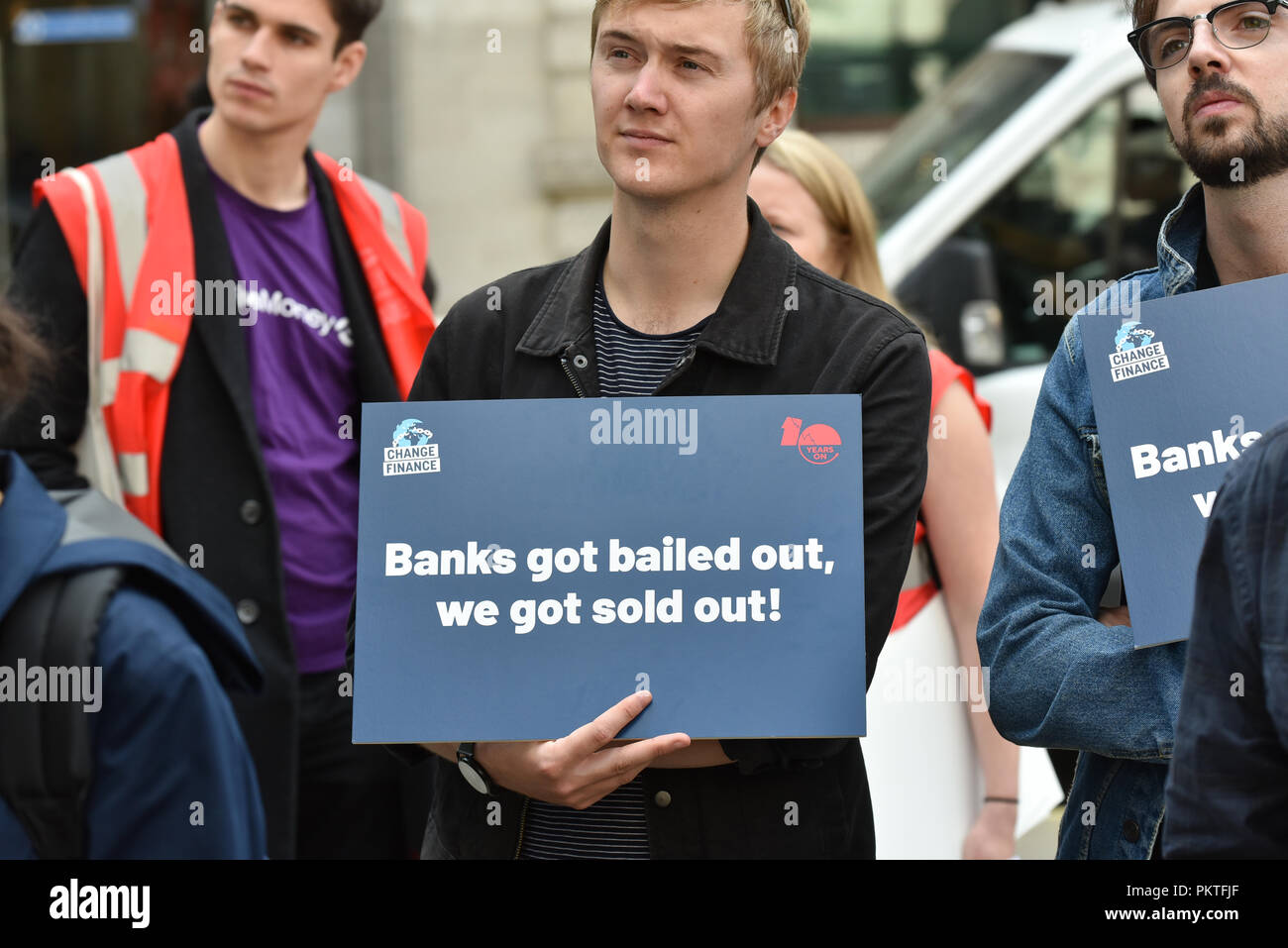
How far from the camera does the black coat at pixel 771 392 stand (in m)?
2.29

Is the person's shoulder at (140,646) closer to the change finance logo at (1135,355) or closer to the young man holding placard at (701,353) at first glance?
the young man holding placard at (701,353)

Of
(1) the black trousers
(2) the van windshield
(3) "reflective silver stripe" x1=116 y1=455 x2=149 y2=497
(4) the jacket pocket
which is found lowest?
(1) the black trousers

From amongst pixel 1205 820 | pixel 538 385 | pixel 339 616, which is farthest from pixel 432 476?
pixel 339 616

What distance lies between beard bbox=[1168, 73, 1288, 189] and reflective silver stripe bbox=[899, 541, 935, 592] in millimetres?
1154

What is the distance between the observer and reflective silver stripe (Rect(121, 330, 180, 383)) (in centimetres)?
336

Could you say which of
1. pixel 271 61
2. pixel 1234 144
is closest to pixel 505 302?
pixel 1234 144

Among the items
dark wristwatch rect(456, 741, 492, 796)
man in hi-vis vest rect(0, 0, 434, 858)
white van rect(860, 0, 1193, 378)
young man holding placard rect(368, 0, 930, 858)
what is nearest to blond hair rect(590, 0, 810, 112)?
young man holding placard rect(368, 0, 930, 858)

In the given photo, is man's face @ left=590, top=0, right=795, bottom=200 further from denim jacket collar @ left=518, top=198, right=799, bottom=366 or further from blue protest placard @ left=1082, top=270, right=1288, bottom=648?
blue protest placard @ left=1082, top=270, right=1288, bottom=648

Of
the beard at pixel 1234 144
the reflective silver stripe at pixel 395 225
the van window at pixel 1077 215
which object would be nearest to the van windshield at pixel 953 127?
the van window at pixel 1077 215

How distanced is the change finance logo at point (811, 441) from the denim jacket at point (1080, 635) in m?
0.30

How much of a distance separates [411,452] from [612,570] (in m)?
0.33

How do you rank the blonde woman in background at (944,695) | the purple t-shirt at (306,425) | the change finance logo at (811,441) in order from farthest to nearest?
the purple t-shirt at (306,425)
the blonde woman in background at (944,695)
the change finance logo at (811,441)
